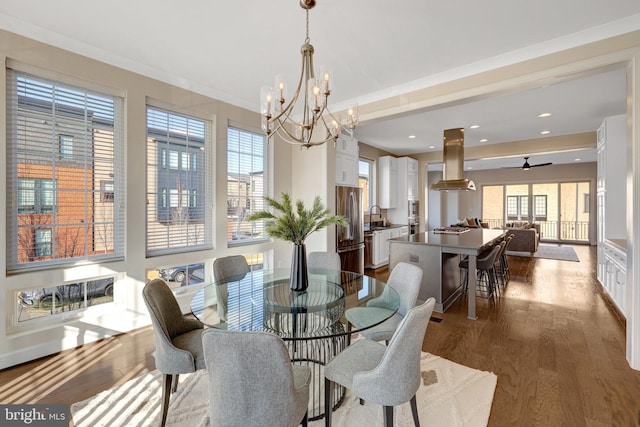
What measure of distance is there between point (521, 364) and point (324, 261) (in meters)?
1.99

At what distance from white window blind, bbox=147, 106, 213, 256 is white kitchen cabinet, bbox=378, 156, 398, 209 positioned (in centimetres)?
470

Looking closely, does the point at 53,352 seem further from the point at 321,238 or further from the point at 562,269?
the point at 562,269

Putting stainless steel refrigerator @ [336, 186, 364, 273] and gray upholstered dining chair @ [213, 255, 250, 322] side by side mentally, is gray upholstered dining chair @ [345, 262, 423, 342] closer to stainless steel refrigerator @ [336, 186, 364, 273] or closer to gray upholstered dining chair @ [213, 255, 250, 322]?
gray upholstered dining chair @ [213, 255, 250, 322]

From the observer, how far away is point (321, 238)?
14.5 feet

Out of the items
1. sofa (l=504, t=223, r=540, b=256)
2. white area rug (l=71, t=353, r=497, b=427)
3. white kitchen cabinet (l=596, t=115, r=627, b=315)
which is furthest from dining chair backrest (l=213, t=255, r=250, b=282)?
sofa (l=504, t=223, r=540, b=256)

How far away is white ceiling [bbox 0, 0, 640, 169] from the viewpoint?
2.18 m

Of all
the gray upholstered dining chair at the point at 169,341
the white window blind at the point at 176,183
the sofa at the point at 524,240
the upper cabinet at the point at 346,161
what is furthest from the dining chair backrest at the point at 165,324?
the sofa at the point at 524,240

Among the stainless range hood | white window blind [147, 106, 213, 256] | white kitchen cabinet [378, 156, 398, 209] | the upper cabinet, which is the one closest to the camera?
white window blind [147, 106, 213, 256]

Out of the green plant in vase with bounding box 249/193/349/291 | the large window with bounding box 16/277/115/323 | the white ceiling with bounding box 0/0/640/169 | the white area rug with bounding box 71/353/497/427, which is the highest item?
the white ceiling with bounding box 0/0/640/169

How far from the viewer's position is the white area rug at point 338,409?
71.6 inches

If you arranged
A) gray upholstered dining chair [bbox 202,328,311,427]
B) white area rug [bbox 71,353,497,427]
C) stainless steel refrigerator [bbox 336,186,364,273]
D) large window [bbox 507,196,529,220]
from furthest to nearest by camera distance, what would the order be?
large window [bbox 507,196,529,220] < stainless steel refrigerator [bbox 336,186,364,273] < white area rug [bbox 71,353,497,427] < gray upholstered dining chair [bbox 202,328,311,427]

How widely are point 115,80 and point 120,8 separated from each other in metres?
0.97

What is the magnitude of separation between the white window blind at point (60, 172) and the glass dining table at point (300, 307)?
1.59 meters

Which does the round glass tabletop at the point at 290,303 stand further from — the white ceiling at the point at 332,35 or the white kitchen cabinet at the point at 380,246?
the white kitchen cabinet at the point at 380,246
